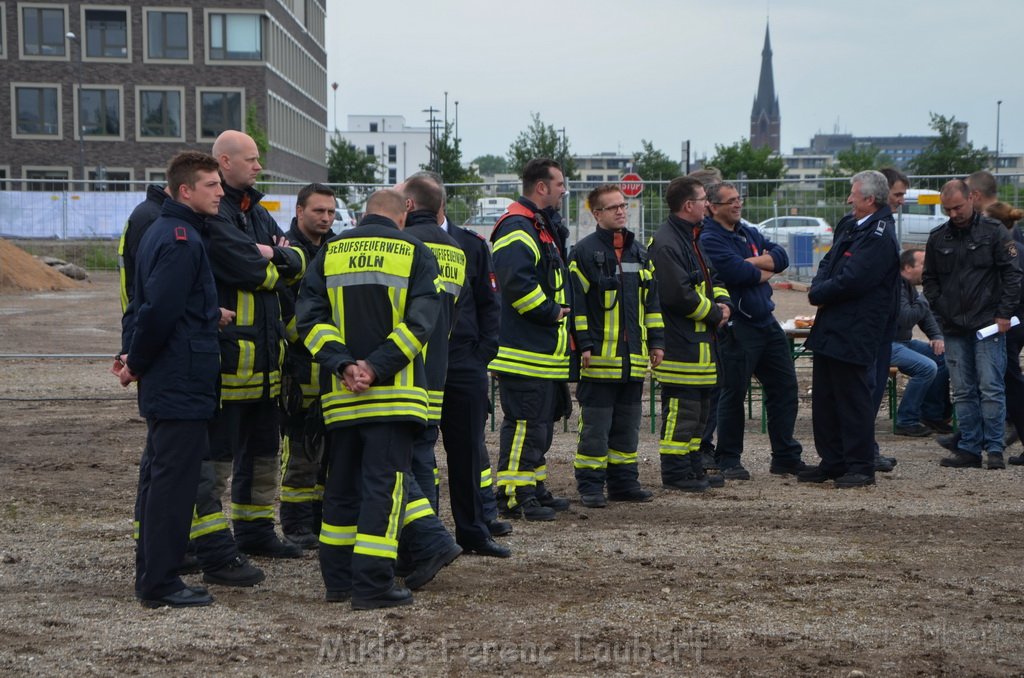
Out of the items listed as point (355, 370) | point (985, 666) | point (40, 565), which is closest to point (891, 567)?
point (985, 666)

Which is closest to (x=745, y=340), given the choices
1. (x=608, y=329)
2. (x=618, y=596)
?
(x=608, y=329)

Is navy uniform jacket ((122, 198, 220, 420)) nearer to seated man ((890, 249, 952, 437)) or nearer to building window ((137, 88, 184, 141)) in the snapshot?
seated man ((890, 249, 952, 437))

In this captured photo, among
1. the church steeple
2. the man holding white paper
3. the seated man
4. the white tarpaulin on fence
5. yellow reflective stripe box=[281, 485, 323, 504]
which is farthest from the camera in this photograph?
the church steeple

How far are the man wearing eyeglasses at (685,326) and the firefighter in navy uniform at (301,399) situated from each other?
2574 millimetres

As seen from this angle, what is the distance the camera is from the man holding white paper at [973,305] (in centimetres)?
980

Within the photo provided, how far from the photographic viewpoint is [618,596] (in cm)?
624

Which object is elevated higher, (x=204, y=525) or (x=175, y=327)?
(x=175, y=327)

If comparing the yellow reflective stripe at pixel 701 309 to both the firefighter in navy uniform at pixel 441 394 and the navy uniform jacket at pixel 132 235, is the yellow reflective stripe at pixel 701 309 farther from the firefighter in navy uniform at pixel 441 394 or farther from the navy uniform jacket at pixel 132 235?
the navy uniform jacket at pixel 132 235

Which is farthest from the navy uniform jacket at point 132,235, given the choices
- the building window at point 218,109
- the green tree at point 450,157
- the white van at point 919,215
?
the building window at point 218,109

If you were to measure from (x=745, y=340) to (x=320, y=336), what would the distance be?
4539 mm

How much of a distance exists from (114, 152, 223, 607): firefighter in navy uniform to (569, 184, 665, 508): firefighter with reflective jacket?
305 centimetres

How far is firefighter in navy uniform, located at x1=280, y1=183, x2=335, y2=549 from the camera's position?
22.7 ft

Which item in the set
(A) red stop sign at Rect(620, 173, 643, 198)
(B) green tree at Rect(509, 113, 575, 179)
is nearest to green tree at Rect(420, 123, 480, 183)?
(B) green tree at Rect(509, 113, 575, 179)

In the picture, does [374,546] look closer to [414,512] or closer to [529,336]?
[414,512]
